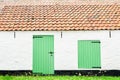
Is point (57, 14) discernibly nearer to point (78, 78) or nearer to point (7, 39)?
point (7, 39)

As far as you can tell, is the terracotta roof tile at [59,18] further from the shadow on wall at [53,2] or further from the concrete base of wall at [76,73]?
the shadow on wall at [53,2]

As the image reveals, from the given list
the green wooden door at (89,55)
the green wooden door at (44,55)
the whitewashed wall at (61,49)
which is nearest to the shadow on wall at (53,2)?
the whitewashed wall at (61,49)

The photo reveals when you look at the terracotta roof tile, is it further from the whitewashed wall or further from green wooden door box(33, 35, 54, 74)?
green wooden door box(33, 35, 54, 74)

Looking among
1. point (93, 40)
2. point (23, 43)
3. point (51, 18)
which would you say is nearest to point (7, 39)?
point (23, 43)

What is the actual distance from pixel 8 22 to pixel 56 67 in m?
3.68

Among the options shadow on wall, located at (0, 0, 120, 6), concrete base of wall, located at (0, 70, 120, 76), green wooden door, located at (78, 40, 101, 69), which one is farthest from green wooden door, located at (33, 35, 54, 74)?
shadow on wall, located at (0, 0, 120, 6)

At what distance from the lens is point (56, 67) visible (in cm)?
2500

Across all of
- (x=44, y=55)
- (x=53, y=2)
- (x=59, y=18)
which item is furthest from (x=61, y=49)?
(x=53, y=2)

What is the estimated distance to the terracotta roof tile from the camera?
83.0ft

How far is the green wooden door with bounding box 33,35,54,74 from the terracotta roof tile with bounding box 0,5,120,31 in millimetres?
557

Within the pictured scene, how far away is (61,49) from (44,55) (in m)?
0.91

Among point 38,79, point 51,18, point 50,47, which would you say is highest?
point 51,18

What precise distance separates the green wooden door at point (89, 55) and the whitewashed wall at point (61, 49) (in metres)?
0.20

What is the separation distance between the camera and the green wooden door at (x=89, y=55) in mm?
24844
